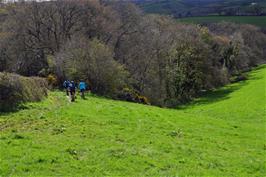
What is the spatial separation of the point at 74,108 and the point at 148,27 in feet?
165

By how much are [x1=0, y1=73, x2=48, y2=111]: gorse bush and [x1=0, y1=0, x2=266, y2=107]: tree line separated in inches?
678

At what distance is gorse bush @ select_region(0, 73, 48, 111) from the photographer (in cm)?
2688

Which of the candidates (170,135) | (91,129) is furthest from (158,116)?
(91,129)

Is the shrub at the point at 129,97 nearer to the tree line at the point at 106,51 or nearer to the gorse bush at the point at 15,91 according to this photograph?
the tree line at the point at 106,51

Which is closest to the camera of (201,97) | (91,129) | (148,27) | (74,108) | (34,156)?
(34,156)

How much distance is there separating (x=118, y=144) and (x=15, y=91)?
10.8 metres

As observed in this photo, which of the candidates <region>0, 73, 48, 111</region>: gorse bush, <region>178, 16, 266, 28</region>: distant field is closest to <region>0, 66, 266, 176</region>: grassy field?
<region>0, 73, 48, 111</region>: gorse bush

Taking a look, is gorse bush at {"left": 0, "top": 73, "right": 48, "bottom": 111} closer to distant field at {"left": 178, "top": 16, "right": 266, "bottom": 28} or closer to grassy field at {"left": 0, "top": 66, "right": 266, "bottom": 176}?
grassy field at {"left": 0, "top": 66, "right": 266, "bottom": 176}

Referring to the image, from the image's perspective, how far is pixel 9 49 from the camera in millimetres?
63406

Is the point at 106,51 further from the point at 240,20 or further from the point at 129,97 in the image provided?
the point at 240,20

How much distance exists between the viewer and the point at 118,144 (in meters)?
19.9

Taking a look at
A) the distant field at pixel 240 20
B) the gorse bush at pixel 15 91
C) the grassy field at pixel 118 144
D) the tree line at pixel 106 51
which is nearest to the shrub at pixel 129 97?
the tree line at pixel 106 51

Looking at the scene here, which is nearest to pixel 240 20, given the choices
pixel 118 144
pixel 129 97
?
pixel 129 97

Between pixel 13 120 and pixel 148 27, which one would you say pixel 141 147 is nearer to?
pixel 13 120
